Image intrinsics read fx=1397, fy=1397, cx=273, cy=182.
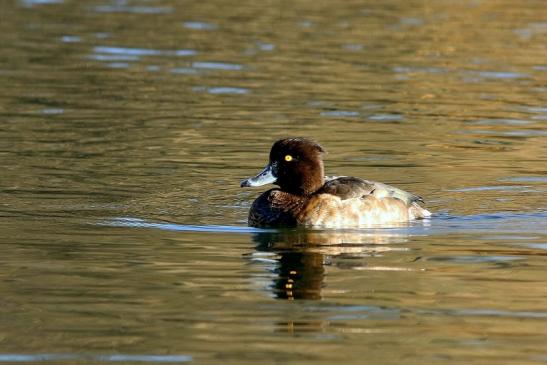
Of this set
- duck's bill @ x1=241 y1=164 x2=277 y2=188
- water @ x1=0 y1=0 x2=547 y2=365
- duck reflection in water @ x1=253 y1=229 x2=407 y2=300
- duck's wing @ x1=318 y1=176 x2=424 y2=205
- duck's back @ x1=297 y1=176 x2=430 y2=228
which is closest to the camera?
water @ x1=0 y1=0 x2=547 y2=365

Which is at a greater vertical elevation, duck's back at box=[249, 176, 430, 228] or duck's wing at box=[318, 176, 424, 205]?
duck's wing at box=[318, 176, 424, 205]

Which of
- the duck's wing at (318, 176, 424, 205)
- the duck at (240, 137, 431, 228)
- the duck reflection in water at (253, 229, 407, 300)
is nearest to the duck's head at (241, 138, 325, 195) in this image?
the duck at (240, 137, 431, 228)

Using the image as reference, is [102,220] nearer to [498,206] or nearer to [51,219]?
[51,219]

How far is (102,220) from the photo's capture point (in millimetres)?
12602

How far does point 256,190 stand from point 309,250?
3.60m

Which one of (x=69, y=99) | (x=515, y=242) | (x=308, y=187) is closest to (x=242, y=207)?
(x=308, y=187)

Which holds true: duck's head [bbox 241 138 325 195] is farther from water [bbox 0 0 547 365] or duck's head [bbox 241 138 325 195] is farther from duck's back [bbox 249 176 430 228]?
water [bbox 0 0 547 365]

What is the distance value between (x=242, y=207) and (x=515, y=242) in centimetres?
301

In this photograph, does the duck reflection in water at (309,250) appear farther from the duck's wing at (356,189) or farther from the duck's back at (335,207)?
the duck's wing at (356,189)

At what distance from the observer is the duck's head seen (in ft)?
41.4

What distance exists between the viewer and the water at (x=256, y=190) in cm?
882

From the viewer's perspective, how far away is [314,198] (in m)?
12.5

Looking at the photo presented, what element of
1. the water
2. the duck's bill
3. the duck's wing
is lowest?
the water

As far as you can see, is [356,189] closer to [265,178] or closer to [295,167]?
[295,167]
